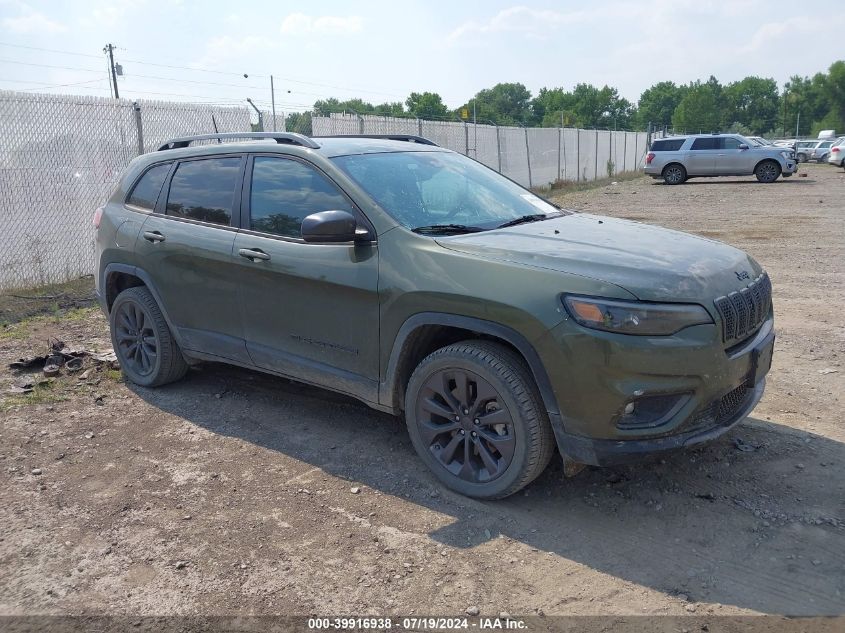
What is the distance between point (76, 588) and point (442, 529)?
1.60m

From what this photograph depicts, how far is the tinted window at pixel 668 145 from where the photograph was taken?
27.4m

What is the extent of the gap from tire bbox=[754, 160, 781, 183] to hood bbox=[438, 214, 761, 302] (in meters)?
24.8

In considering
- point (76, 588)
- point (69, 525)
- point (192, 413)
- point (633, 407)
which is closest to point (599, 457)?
point (633, 407)

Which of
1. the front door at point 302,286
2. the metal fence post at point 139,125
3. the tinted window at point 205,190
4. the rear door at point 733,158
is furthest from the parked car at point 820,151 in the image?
the front door at point 302,286

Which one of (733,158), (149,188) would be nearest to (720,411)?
(149,188)

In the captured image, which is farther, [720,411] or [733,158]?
[733,158]

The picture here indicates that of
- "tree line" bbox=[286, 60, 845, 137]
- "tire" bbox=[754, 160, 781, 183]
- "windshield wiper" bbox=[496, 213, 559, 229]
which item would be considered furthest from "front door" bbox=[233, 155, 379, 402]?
"tree line" bbox=[286, 60, 845, 137]

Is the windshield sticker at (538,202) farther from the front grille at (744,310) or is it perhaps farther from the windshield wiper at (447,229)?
the front grille at (744,310)

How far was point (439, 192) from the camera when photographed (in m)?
4.41

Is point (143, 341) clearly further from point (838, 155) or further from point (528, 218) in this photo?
point (838, 155)

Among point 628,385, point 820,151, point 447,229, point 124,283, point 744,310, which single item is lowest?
point 628,385

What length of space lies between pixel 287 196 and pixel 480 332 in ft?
5.34

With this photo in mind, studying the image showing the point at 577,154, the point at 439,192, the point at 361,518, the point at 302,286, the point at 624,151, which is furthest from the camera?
the point at 624,151

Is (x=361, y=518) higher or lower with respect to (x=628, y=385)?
lower
